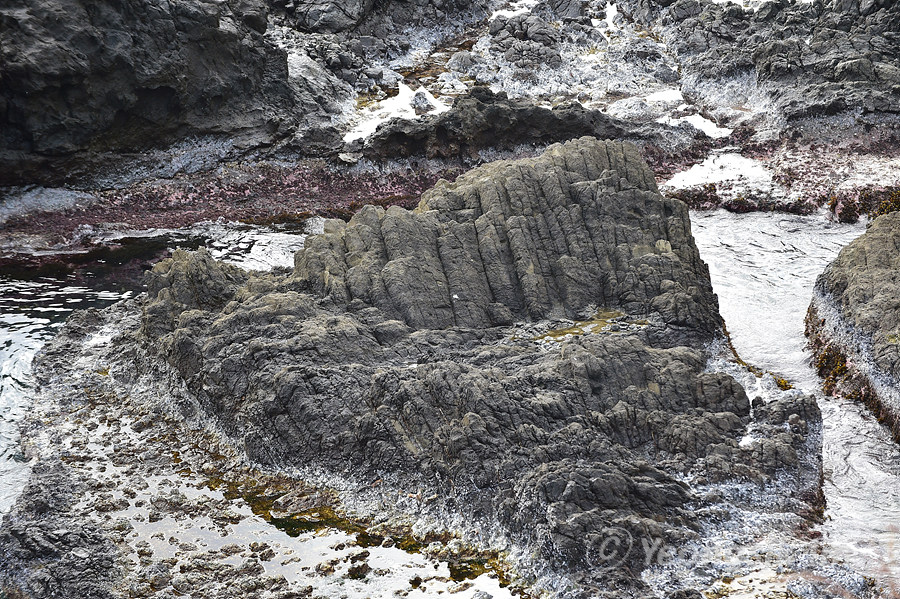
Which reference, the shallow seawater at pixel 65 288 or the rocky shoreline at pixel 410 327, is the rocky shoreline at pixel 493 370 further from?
the shallow seawater at pixel 65 288

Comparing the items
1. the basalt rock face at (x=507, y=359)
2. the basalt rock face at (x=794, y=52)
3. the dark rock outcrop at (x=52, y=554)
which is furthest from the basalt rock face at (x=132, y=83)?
the basalt rock face at (x=794, y=52)

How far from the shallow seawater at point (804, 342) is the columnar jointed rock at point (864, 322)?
0.53 m

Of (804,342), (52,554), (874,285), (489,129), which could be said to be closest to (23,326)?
(52,554)

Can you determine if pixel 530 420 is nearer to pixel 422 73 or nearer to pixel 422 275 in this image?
pixel 422 275

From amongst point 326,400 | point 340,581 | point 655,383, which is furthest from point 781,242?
point 340,581

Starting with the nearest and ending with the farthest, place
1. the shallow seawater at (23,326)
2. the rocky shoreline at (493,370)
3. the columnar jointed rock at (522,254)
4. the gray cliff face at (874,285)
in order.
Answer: the rocky shoreline at (493,370) < the shallow seawater at (23,326) < the gray cliff face at (874,285) < the columnar jointed rock at (522,254)

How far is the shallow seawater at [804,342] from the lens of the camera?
680 inches

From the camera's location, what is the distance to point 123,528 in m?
17.8

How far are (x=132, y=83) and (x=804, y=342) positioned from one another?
32.6 m

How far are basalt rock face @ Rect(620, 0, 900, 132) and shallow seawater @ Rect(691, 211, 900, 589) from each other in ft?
33.6

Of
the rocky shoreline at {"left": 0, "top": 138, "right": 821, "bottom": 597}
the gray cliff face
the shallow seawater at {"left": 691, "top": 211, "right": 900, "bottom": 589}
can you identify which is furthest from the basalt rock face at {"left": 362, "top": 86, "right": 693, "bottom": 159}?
the gray cliff face

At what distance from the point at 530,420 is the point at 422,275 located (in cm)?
670

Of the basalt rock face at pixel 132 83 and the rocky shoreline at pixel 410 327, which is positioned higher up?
the basalt rock face at pixel 132 83

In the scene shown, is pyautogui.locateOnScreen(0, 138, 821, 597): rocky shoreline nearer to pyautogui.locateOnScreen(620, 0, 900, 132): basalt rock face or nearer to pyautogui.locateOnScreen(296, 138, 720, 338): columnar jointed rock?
pyautogui.locateOnScreen(296, 138, 720, 338): columnar jointed rock
